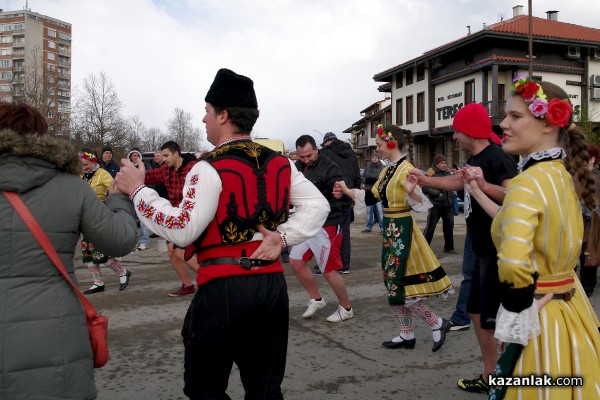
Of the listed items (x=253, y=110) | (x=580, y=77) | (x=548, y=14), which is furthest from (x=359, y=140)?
(x=253, y=110)

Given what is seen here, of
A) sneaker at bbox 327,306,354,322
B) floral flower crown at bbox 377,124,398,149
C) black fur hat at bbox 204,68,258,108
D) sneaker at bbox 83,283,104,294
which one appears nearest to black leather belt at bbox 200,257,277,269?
black fur hat at bbox 204,68,258,108

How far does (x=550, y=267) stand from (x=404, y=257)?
259 centimetres

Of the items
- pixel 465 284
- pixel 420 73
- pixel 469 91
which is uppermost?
pixel 420 73

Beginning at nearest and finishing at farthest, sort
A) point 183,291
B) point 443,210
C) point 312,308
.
Result: 1. point 312,308
2. point 183,291
3. point 443,210

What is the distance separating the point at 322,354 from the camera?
16.2 ft

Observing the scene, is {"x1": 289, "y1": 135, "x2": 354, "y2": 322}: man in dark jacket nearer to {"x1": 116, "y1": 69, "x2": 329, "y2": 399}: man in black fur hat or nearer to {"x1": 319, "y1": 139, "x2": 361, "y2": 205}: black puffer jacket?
{"x1": 319, "y1": 139, "x2": 361, "y2": 205}: black puffer jacket

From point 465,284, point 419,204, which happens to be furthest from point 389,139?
point 465,284

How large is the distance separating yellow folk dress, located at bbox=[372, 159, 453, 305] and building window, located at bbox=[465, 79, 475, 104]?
30.4m

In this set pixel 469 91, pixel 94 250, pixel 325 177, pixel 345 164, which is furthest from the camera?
pixel 469 91

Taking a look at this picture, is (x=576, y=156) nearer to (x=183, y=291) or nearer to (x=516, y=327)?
(x=516, y=327)

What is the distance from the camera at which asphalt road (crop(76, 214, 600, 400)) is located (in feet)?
13.6

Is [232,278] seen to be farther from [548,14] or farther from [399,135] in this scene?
[548,14]

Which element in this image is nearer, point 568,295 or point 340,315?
point 568,295

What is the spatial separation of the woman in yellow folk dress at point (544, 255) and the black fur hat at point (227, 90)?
1.30m
